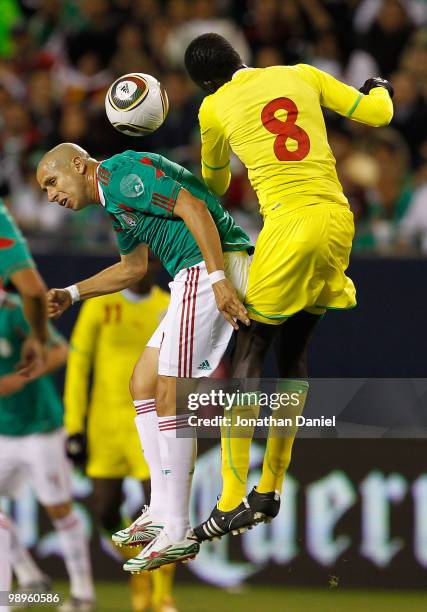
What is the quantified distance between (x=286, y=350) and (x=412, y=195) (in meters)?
4.18

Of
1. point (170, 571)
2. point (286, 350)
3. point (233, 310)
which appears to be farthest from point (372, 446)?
point (233, 310)

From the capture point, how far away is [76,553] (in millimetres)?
9914

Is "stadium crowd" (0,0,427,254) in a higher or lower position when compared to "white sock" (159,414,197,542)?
higher

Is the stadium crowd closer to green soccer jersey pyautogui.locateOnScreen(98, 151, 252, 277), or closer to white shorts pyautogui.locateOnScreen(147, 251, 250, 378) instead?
green soccer jersey pyautogui.locateOnScreen(98, 151, 252, 277)

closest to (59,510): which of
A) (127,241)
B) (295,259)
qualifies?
(127,241)

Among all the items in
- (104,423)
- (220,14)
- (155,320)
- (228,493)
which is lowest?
(228,493)

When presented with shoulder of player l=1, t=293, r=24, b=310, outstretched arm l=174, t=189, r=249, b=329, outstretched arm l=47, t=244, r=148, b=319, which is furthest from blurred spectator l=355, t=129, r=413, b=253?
outstretched arm l=174, t=189, r=249, b=329

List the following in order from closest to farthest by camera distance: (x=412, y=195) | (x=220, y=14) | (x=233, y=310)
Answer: (x=233, y=310), (x=412, y=195), (x=220, y=14)

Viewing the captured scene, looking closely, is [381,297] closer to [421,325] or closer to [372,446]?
[421,325]

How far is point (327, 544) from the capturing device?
33.9ft

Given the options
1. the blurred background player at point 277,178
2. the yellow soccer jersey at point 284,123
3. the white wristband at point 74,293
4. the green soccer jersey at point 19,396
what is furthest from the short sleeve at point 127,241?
the green soccer jersey at point 19,396

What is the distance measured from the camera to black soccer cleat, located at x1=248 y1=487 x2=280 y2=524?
6.81 m

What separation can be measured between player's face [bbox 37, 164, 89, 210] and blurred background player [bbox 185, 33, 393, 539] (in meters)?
0.62

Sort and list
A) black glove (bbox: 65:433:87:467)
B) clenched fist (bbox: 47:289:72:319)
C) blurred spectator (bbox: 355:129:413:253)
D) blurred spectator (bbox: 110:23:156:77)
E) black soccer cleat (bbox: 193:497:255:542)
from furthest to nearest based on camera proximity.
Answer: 1. blurred spectator (bbox: 110:23:156:77)
2. blurred spectator (bbox: 355:129:413:253)
3. black glove (bbox: 65:433:87:467)
4. clenched fist (bbox: 47:289:72:319)
5. black soccer cleat (bbox: 193:497:255:542)
